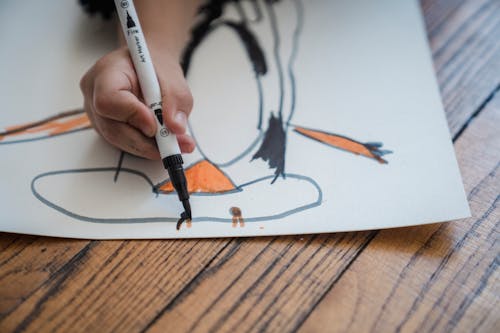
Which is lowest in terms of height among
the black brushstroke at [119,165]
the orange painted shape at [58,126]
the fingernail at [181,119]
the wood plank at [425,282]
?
the wood plank at [425,282]

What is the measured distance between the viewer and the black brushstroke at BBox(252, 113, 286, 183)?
35 cm

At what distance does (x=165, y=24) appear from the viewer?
0.42 m

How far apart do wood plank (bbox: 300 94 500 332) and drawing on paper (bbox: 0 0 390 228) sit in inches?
2.4

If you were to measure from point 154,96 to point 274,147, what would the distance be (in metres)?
0.10

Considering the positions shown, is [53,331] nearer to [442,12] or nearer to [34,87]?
[34,87]

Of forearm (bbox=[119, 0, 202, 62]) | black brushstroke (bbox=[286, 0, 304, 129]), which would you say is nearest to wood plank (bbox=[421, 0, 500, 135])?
black brushstroke (bbox=[286, 0, 304, 129])

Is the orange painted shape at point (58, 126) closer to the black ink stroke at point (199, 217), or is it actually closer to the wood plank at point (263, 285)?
the black ink stroke at point (199, 217)

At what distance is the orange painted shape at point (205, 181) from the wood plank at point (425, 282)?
111 millimetres

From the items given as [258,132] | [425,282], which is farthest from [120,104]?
[425,282]

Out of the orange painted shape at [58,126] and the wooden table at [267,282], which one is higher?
the orange painted shape at [58,126]

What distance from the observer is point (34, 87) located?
0.42m

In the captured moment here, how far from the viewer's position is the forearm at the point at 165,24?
401mm

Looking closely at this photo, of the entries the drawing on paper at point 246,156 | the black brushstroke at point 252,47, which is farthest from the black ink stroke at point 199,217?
the black brushstroke at point 252,47

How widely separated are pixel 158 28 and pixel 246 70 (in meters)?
0.09
